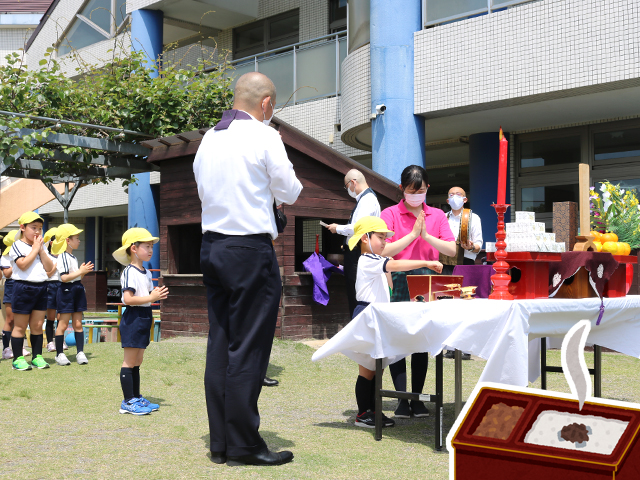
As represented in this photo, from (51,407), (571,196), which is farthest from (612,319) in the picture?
(571,196)

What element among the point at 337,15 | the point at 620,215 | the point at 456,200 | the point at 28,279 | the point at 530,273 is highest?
the point at 337,15

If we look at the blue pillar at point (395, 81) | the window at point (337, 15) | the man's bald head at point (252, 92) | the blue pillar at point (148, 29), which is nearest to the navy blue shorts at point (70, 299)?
the man's bald head at point (252, 92)

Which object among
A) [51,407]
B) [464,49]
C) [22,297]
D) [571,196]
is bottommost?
[51,407]

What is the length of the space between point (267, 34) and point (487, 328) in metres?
15.2

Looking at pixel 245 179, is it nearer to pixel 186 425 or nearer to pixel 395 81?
pixel 186 425

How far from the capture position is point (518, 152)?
12820mm

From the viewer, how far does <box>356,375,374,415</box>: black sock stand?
4309mm

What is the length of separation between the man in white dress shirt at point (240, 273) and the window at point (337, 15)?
42.0 feet

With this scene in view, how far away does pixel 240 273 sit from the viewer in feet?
10.8

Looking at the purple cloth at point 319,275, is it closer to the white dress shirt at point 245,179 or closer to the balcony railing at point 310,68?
the balcony railing at point 310,68

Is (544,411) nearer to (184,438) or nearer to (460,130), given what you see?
(184,438)

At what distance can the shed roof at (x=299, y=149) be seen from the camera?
9.52 meters

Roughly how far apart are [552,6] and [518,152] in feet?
11.8

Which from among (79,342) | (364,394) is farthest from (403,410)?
(79,342)
